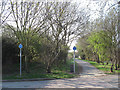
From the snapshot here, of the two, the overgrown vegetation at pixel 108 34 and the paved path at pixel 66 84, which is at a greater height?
the overgrown vegetation at pixel 108 34

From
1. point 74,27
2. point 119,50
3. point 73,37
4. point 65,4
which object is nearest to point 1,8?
point 65,4

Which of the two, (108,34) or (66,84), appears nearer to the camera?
(66,84)

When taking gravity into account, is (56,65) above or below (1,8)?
below

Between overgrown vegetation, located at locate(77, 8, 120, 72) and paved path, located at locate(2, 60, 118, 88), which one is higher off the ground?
overgrown vegetation, located at locate(77, 8, 120, 72)

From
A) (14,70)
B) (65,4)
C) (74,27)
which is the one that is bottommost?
(14,70)

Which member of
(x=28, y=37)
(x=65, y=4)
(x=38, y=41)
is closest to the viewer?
(x=65, y=4)

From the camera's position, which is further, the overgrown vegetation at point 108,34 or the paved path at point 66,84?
the overgrown vegetation at point 108,34

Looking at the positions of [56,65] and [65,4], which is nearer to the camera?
[65,4]

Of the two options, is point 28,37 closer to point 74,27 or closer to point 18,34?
point 18,34

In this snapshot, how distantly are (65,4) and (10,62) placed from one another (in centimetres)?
932

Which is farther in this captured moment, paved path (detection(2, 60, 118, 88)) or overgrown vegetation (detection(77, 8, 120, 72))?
overgrown vegetation (detection(77, 8, 120, 72))

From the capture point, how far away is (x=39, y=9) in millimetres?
13938

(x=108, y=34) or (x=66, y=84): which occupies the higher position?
(x=108, y=34)

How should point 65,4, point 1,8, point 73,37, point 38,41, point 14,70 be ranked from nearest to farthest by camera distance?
point 1,8 → point 65,4 → point 14,70 → point 38,41 → point 73,37
